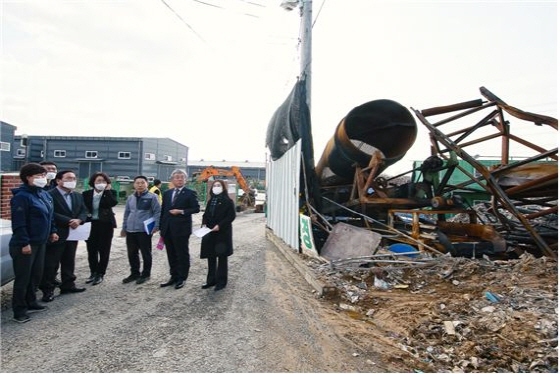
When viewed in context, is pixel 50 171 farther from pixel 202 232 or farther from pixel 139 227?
pixel 202 232

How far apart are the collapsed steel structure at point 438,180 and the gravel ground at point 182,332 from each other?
99.8 inches

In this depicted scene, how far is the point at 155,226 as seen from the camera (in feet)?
15.6

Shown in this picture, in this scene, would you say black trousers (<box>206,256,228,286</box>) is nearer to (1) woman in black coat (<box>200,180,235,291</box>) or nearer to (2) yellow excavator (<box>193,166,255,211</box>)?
(1) woman in black coat (<box>200,180,235,291</box>)

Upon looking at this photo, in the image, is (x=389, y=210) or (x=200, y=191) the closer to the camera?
(x=389, y=210)

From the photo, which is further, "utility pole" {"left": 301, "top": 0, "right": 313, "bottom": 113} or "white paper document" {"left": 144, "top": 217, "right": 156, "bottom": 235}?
"utility pole" {"left": 301, "top": 0, "right": 313, "bottom": 113}

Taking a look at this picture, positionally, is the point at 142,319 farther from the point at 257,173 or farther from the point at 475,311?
the point at 257,173

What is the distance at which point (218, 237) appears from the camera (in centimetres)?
446

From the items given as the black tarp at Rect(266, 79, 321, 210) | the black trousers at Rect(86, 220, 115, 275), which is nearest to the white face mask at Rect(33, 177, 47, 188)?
the black trousers at Rect(86, 220, 115, 275)

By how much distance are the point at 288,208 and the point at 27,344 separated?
471 cm

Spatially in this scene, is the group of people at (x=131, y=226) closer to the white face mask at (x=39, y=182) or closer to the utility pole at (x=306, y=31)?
the white face mask at (x=39, y=182)

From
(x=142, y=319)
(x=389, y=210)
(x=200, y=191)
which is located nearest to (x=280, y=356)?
(x=142, y=319)

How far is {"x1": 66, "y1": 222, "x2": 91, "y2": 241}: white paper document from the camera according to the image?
409 cm

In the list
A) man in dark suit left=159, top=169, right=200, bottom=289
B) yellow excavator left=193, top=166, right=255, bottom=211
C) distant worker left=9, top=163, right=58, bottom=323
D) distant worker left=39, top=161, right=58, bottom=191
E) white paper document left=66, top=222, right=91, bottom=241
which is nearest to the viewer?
distant worker left=9, top=163, right=58, bottom=323

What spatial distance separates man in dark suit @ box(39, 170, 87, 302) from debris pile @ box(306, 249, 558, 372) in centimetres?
314
